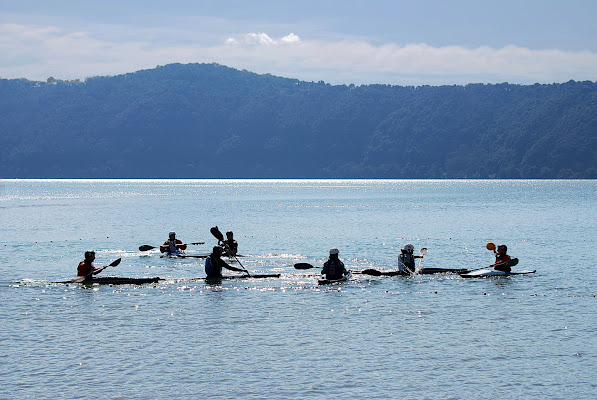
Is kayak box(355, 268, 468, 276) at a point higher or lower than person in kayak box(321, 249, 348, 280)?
lower

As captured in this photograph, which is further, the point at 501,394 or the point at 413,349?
the point at 413,349

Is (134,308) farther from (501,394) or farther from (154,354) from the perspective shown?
(501,394)

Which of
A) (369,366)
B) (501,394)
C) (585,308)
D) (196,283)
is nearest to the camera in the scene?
(501,394)

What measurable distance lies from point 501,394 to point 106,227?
3422 inches

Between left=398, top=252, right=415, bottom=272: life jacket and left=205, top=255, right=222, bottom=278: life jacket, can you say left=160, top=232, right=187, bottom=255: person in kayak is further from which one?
left=398, top=252, right=415, bottom=272: life jacket

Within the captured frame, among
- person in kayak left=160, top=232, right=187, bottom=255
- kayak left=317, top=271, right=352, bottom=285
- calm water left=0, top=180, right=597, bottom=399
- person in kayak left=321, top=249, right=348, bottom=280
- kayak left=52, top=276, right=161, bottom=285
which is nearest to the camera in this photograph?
calm water left=0, top=180, right=597, bottom=399

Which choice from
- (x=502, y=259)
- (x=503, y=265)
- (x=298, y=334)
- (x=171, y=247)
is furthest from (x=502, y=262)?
(x=171, y=247)

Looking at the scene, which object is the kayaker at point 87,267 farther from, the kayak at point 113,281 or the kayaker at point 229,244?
the kayaker at point 229,244

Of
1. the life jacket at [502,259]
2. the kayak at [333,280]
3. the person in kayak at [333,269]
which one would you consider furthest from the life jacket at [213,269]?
the life jacket at [502,259]

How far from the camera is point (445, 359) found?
25.5m

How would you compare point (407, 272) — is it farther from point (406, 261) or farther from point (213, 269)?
point (213, 269)

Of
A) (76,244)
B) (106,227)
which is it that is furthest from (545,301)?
(106,227)

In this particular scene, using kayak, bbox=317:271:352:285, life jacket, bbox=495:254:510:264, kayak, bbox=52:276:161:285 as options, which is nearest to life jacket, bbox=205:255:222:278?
kayak, bbox=52:276:161:285

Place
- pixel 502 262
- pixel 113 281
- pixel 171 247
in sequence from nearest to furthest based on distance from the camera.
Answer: pixel 113 281
pixel 502 262
pixel 171 247
